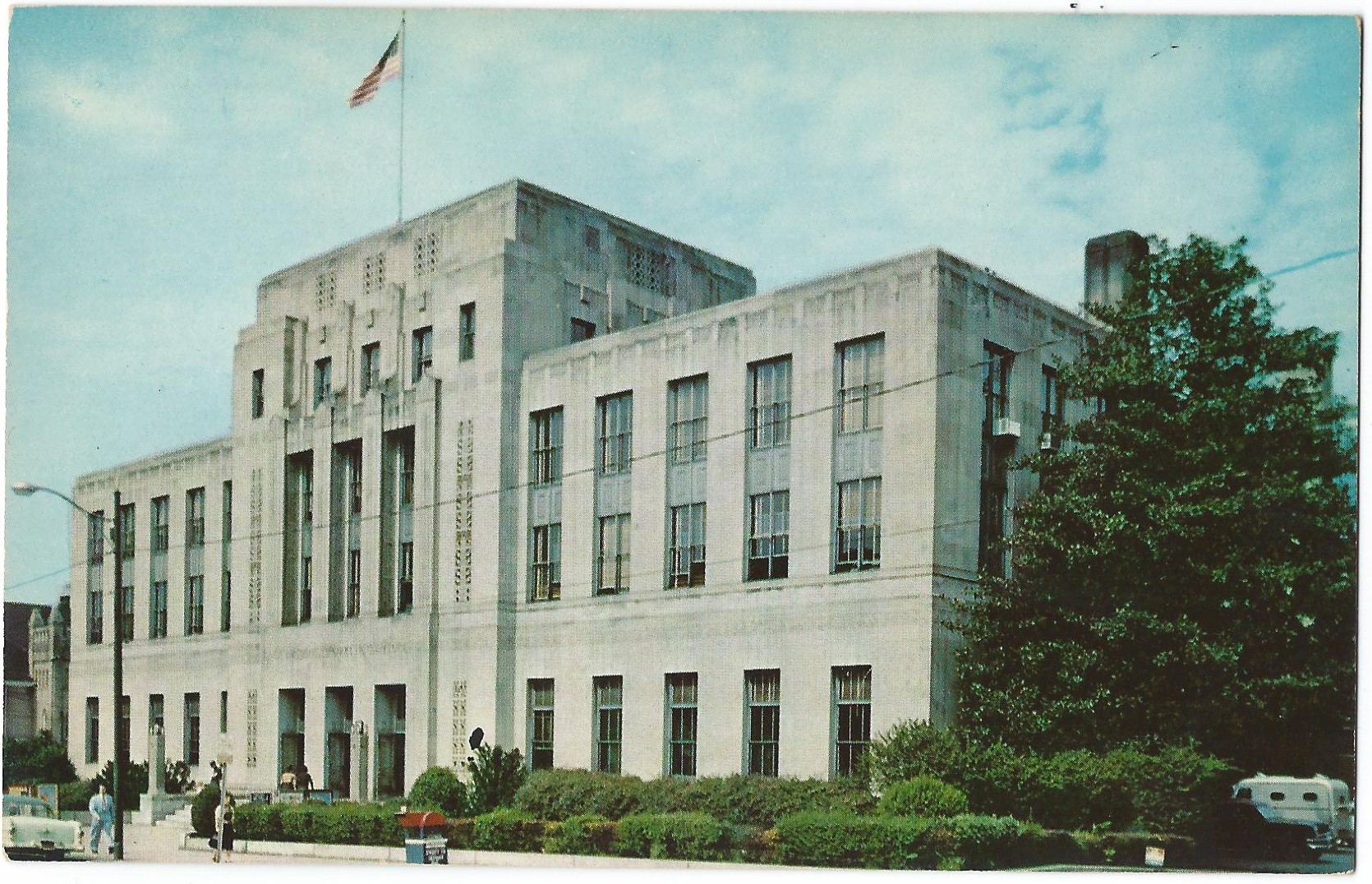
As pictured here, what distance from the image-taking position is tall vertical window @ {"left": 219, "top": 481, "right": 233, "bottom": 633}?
41.8 metres

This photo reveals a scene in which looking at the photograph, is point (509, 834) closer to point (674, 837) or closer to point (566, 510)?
point (674, 837)

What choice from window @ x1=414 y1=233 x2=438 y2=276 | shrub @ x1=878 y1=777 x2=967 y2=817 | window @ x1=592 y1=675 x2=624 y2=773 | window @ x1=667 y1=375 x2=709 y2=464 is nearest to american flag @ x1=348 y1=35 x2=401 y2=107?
window @ x1=667 y1=375 x2=709 y2=464

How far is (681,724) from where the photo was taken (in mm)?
33469

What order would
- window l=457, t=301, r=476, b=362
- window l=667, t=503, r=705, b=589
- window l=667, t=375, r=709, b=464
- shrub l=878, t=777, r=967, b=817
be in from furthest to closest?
window l=457, t=301, r=476, b=362, window l=667, t=375, r=709, b=464, window l=667, t=503, r=705, b=589, shrub l=878, t=777, r=967, b=817

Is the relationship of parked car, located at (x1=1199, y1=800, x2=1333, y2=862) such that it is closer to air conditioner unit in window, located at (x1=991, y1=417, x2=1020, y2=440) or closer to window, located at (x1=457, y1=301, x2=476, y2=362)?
air conditioner unit in window, located at (x1=991, y1=417, x2=1020, y2=440)

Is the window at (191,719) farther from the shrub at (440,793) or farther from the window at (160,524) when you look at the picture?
the shrub at (440,793)

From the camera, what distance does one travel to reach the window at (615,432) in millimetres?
35281

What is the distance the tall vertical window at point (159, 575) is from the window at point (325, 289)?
20.5 ft

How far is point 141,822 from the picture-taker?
36.1m

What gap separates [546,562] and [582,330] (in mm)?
5520

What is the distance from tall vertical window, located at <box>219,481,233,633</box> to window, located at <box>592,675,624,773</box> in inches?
464

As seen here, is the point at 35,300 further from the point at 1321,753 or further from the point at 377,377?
the point at 1321,753

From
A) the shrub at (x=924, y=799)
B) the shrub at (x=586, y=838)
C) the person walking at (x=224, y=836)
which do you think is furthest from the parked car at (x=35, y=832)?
the shrub at (x=924, y=799)

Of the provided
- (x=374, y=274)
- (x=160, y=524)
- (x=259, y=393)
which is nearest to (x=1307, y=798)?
(x=374, y=274)
